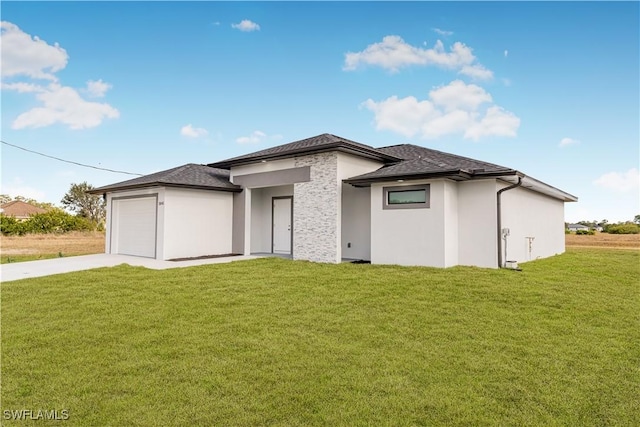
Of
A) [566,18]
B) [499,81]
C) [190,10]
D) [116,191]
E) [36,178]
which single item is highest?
[190,10]

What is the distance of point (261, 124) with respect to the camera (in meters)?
20.8

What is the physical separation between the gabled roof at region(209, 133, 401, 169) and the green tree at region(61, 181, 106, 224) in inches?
1553

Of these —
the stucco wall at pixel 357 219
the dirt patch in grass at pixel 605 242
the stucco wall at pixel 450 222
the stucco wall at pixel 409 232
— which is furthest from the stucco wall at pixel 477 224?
the dirt patch in grass at pixel 605 242

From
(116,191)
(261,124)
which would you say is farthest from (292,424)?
(261,124)

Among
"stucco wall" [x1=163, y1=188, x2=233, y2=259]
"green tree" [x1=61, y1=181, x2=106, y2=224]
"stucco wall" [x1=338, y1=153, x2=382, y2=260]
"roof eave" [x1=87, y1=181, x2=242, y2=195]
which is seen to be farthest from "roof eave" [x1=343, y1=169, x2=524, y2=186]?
"green tree" [x1=61, y1=181, x2=106, y2=224]

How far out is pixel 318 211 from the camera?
1144 centimetres

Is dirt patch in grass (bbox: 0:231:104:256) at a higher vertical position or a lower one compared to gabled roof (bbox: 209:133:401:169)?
lower

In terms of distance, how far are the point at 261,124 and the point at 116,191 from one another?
911 cm

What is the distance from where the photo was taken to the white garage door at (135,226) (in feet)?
42.7

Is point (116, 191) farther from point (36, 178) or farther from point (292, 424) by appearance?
point (36, 178)

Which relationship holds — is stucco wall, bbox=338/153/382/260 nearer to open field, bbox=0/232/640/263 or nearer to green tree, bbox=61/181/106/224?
open field, bbox=0/232/640/263

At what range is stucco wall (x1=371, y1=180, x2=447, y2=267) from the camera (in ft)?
32.2

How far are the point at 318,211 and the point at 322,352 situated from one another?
7.33 m

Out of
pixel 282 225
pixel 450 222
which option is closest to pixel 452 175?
pixel 450 222
